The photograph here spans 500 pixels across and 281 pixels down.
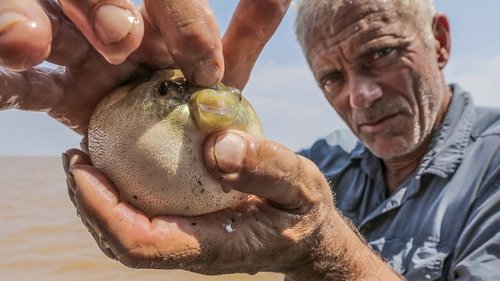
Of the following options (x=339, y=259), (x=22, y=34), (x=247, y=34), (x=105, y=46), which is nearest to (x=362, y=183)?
(x=339, y=259)

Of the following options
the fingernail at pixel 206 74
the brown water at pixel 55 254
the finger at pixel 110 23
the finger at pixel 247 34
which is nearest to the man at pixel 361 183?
the fingernail at pixel 206 74

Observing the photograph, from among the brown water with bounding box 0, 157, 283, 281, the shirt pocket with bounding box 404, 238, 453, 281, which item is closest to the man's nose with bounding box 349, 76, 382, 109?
the shirt pocket with bounding box 404, 238, 453, 281

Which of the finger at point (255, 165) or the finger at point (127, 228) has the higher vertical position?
the finger at point (255, 165)

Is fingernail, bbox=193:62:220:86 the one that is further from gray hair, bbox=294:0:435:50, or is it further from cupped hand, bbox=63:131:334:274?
gray hair, bbox=294:0:435:50

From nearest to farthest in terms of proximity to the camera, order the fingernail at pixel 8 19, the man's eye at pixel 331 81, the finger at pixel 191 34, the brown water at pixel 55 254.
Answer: the fingernail at pixel 8 19 → the finger at pixel 191 34 → the man's eye at pixel 331 81 → the brown water at pixel 55 254

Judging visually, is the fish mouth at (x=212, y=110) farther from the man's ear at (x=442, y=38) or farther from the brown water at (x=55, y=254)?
the brown water at (x=55, y=254)

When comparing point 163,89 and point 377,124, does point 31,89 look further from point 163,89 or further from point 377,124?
point 377,124

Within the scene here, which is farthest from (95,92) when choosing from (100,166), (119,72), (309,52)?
(309,52)
